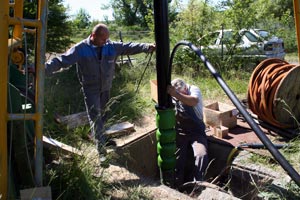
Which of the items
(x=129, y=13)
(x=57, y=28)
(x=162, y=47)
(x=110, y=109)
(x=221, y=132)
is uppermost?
(x=129, y=13)

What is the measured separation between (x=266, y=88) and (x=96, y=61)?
2631mm

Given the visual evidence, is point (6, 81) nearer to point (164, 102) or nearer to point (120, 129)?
point (164, 102)

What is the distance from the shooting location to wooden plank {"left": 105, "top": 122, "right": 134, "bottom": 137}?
5921 mm

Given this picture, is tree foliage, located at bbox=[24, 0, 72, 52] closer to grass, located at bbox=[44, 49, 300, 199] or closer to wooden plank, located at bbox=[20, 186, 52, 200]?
grass, located at bbox=[44, 49, 300, 199]

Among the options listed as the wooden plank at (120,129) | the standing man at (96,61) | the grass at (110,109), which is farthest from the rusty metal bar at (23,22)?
the wooden plank at (120,129)

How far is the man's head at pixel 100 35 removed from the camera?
5.12 metres

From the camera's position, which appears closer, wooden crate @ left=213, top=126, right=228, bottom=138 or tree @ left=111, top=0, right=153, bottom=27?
wooden crate @ left=213, top=126, right=228, bottom=138

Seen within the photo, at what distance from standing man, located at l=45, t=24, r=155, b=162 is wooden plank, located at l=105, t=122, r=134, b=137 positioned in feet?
1.84

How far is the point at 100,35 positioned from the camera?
516cm

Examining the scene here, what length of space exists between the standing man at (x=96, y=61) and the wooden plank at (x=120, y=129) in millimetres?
560

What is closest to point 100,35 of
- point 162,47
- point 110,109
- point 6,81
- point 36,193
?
point 110,109

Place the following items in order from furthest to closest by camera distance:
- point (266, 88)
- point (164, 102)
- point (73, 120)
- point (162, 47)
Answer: point (73, 120) < point (266, 88) < point (164, 102) < point (162, 47)

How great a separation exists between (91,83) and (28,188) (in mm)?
2635

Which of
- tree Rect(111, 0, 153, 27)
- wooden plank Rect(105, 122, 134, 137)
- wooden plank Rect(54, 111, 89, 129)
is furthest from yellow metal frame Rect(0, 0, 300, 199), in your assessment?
tree Rect(111, 0, 153, 27)
